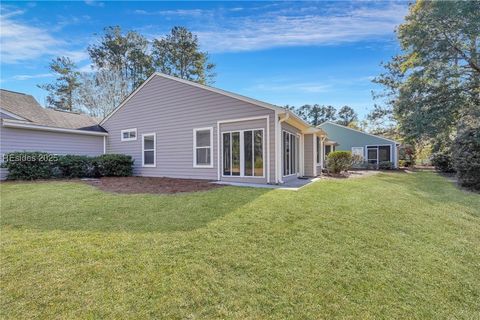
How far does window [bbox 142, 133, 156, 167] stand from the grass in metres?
6.64

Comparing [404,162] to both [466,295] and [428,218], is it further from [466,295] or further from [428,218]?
[466,295]

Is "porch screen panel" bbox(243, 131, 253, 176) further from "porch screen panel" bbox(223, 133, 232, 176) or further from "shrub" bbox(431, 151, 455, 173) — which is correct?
"shrub" bbox(431, 151, 455, 173)

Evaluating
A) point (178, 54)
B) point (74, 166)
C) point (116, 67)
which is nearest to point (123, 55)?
point (116, 67)

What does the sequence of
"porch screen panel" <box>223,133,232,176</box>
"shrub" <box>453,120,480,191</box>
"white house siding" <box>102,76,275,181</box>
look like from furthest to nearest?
"porch screen panel" <box>223,133,232,176</box> < "white house siding" <box>102,76,275,181</box> < "shrub" <box>453,120,480,191</box>

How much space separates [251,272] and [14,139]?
42.2ft

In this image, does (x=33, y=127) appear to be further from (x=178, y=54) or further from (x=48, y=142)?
(x=178, y=54)

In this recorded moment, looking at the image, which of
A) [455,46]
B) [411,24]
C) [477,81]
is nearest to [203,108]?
[411,24]

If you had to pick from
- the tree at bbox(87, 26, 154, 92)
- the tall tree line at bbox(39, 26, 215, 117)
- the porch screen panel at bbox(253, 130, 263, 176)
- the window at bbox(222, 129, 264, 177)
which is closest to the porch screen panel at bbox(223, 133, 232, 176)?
the window at bbox(222, 129, 264, 177)

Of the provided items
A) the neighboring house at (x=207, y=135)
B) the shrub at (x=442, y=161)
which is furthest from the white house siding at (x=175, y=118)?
the shrub at (x=442, y=161)

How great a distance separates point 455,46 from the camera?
14.3 metres

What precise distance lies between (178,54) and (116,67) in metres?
6.28

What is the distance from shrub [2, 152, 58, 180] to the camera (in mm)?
10078

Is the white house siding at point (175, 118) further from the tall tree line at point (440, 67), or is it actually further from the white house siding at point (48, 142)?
the tall tree line at point (440, 67)

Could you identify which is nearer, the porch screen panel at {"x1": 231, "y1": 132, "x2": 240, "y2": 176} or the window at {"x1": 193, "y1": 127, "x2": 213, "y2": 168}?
the porch screen panel at {"x1": 231, "y1": 132, "x2": 240, "y2": 176}
